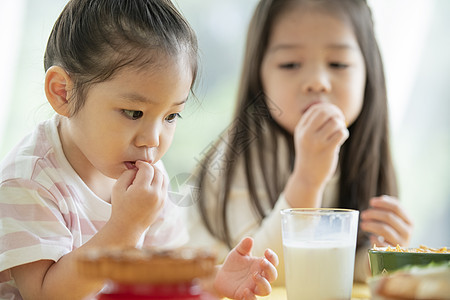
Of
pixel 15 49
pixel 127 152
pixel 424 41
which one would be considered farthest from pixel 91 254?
pixel 424 41

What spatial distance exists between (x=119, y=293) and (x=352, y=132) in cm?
126

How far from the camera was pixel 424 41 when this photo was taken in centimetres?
246

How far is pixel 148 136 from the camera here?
93 cm

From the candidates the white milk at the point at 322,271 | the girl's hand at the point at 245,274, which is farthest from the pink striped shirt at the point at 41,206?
the white milk at the point at 322,271

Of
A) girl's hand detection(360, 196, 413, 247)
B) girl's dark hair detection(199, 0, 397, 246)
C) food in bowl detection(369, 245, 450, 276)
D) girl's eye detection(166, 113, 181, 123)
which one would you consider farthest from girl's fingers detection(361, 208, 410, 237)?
girl's eye detection(166, 113, 181, 123)

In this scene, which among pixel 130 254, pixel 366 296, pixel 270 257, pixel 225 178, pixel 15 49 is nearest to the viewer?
pixel 130 254

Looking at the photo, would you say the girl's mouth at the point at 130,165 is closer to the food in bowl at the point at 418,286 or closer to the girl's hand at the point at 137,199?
the girl's hand at the point at 137,199

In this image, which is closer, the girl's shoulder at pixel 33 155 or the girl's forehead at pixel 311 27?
the girl's shoulder at pixel 33 155

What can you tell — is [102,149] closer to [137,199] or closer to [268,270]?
[137,199]

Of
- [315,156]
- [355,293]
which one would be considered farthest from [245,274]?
[315,156]

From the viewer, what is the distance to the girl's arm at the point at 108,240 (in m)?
0.86

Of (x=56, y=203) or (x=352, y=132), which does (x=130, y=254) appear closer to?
(x=56, y=203)

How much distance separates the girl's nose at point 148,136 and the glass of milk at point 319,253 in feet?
0.78

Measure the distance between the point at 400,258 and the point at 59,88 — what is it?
618 mm
